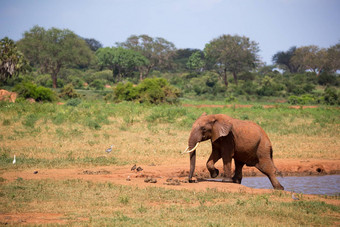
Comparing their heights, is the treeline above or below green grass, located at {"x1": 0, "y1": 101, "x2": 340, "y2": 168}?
above

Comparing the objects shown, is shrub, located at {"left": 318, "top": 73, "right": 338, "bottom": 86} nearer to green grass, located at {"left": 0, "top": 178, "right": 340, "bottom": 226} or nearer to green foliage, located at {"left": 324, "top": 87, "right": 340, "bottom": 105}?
green foliage, located at {"left": 324, "top": 87, "right": 340, "bottom": 105}

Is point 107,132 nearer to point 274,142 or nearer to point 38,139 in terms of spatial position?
point 38,139

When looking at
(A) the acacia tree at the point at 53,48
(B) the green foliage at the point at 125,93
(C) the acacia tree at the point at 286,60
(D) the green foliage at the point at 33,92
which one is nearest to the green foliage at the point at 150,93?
(B) the green foliage at the point at 125,93

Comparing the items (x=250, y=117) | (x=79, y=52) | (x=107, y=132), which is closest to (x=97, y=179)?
(x=107, y=132)

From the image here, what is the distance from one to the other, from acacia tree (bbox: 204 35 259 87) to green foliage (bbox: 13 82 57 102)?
32.8m

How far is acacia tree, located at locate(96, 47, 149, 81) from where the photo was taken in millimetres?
57406

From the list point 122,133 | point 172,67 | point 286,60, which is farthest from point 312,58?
point 122,133

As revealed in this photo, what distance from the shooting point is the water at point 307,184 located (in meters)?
9.61

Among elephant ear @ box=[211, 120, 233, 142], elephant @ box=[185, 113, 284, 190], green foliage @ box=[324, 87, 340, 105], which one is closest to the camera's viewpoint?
elephant ear @ box=[211, 120, 233, 142]

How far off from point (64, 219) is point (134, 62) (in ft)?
172

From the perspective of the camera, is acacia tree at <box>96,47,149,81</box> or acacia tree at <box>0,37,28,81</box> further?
acacia tree at <box>96,47,149,81</box>

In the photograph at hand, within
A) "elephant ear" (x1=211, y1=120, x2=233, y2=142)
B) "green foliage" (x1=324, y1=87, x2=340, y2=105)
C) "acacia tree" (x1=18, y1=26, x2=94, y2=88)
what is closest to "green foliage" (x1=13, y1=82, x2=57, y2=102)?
"acacia tree" (x1=18, y1=26, x2=94, y2=88)

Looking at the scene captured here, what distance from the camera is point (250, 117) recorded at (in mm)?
20906

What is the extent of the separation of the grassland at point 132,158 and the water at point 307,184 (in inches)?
59.6
